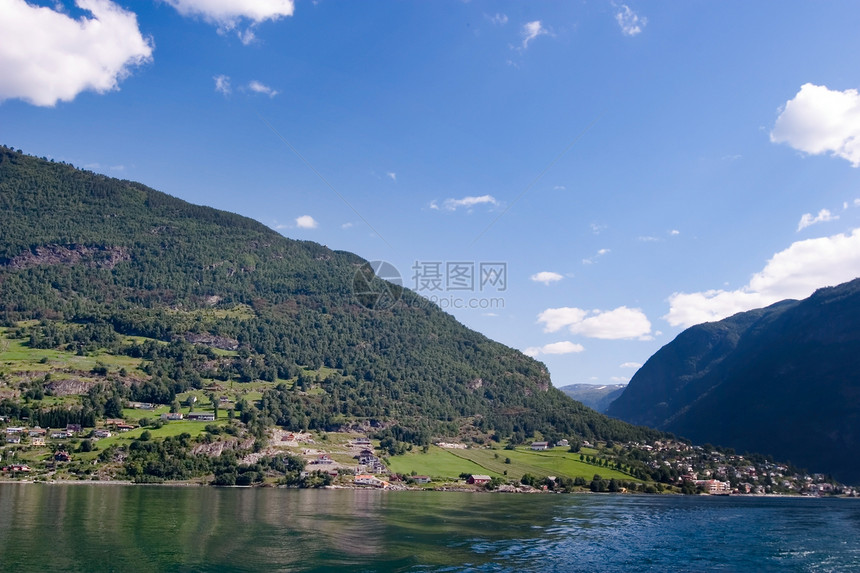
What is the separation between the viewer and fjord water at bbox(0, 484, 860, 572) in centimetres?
4728

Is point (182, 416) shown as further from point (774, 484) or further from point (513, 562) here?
point (774, 484)

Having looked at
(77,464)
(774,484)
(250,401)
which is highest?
(250,401)

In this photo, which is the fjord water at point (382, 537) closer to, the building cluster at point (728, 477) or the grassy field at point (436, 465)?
the grassy field at point (436, 465)

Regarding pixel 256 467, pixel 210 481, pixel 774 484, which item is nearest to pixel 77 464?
pixel 210 481

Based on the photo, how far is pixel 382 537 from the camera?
59.9 metres

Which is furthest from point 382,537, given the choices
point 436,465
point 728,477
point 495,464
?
point 728,477

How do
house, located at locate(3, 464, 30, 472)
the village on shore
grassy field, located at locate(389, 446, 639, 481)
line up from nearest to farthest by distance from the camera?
house, located at locate(3, 464, 30, 472)
the village on shore
grassy field, located at locate(389, 446, 639, 481)

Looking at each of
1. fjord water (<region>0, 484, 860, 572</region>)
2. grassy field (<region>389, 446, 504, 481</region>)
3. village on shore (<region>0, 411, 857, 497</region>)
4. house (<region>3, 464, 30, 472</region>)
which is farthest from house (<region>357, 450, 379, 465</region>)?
house (<region>3, 464, 30, 472</region>)

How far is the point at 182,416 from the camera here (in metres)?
166

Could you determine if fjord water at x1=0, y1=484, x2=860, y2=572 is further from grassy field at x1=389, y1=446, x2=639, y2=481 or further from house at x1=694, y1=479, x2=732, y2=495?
house at x1=694, y1=479, x2=732, y2=495

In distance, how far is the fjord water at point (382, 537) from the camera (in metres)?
47.3

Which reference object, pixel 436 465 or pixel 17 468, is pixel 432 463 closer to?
pixel 436 465

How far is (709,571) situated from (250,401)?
15700cm

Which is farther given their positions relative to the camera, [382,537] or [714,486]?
[714,486]
